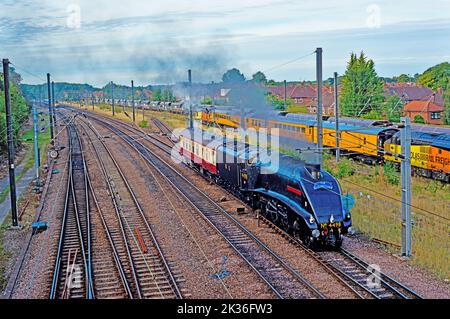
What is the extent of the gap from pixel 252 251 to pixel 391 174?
1494 cm

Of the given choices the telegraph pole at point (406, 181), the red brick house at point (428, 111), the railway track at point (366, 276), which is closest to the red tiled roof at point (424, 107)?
the red brick house at point (428, 111)

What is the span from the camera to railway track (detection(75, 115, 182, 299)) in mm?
13867

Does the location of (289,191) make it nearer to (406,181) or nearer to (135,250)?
(406,181)

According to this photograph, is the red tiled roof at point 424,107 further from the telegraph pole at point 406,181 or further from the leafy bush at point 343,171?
the telegraph pole at point 406,181

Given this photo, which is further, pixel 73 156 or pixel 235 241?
pixel 73 156

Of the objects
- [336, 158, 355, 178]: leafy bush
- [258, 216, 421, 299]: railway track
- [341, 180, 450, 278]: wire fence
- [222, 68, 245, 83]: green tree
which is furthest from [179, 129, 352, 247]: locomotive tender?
[222, 68, 245, 83]: green tree

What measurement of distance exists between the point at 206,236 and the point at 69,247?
16.1 feet

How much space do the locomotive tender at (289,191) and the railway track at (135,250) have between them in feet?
15.2

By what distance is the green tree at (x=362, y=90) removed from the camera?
61.2 m

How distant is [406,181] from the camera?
1656 cm
